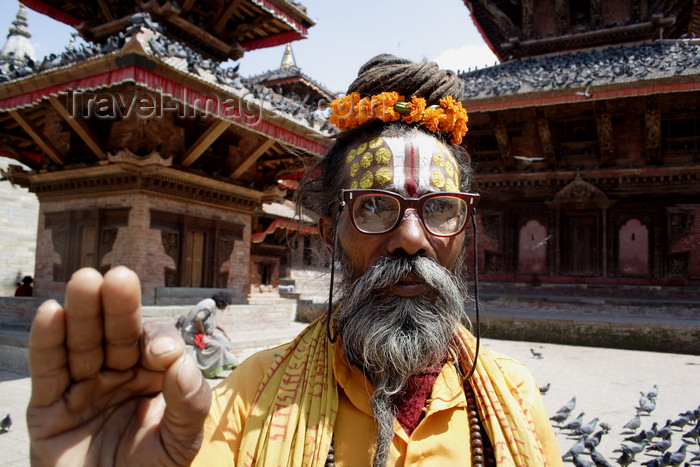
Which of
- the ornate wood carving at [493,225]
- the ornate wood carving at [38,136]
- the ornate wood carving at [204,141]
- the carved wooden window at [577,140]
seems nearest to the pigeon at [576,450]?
the ornate wood carving at [204,141]

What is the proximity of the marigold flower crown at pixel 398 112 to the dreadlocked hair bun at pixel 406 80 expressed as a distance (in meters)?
0.04

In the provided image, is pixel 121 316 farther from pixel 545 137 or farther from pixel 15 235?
pixel 15 235

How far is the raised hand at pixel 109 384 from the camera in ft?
3.22

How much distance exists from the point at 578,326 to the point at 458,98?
11.5 meters

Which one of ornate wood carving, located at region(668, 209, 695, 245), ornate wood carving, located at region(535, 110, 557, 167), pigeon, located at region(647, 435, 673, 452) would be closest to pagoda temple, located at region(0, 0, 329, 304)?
pigeon, located at region(647, 435, 673, 452)

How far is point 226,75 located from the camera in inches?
346

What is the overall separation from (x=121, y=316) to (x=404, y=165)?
1067 millimetres

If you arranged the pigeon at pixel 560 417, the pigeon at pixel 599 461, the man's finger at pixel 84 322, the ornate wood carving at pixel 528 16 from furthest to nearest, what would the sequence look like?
the ornate wood carving at pixel 528 16 < the pigeon at pixel 560 417 < the pigeon at pixel 599 461 < the man's finger at pixel 84 322

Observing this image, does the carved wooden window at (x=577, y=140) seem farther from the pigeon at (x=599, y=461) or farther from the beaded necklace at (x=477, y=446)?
the beaded necklace at (x=477, y=446)

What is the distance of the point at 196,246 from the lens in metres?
11.0

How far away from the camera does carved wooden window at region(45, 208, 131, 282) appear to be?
9875 millimetres

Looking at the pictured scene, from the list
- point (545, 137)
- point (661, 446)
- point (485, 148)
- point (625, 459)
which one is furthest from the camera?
point (485, 148)

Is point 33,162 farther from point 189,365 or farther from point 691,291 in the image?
point 691,291

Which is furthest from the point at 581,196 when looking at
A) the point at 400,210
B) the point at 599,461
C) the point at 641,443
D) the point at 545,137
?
the point at 400,210
